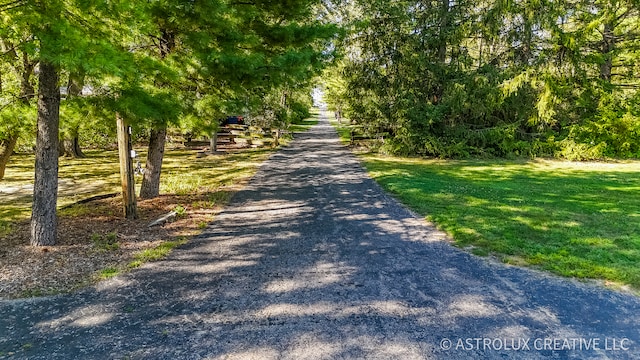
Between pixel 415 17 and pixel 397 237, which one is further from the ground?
pixel 415 17

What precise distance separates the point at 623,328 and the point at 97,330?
15.5 feet

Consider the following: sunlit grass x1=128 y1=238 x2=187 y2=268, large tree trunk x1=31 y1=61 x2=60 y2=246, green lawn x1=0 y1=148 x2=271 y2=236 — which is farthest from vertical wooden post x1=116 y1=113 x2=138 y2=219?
green lawn x1=0 y1=148 x2=271 y2=236

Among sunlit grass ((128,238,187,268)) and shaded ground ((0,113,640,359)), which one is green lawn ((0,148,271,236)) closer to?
sunlit grass ((128,238,187,268))

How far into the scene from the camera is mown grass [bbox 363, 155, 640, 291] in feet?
15.9

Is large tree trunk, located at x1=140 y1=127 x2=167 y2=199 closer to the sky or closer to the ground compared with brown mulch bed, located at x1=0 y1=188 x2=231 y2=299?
closer to the sky

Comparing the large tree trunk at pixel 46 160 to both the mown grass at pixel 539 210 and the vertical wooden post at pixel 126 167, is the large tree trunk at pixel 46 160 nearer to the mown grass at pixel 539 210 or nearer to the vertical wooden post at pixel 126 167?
the vertical wooden post at pixel 126 167

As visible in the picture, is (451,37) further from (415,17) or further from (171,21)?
(171,21)

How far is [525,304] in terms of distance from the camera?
370 centimetres

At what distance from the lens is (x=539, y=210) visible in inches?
289

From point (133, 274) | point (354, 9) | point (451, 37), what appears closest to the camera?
point (133, 274)

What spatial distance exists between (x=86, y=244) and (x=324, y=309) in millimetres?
3840

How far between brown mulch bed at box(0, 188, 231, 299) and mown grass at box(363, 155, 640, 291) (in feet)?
15.0

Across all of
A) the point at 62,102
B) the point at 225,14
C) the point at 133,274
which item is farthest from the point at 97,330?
the point at 225,14

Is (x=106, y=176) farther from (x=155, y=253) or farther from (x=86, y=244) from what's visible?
(x=155, y=253)
